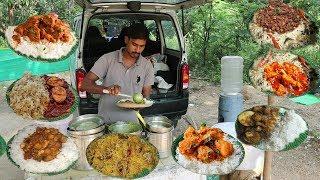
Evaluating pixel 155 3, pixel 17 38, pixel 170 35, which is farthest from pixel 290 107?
pixel 17 38

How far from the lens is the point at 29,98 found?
270 cm

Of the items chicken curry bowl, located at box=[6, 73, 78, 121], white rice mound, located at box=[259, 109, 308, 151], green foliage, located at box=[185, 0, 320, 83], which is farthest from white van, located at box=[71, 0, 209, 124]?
green foliage, located at box=[185, 0, 320, 83]

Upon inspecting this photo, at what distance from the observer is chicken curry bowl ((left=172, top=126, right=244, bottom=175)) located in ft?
8.80

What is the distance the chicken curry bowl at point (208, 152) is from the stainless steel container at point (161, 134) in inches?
12.2

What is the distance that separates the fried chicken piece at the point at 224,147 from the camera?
2.76 metres

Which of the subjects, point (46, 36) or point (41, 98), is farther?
point (46, 36)

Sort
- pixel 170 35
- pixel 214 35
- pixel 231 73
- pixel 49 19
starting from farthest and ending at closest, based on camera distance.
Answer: pixel 214 35 < pixel 170 35 < pixel 231 73 < pixel 49 19

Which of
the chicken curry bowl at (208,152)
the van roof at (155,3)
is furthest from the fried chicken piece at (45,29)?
the van roof at (155,3)

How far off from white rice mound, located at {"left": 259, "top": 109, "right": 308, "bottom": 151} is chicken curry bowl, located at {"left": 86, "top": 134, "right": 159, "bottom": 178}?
0.86 metres

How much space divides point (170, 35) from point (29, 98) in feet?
16.4

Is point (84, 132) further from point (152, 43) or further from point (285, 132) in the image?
point (152, 43)

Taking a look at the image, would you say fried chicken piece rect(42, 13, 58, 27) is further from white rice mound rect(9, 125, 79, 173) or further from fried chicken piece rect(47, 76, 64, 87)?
white rice mound rect(9, 125, 79, 173)

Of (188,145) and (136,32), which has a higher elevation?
(136,32)

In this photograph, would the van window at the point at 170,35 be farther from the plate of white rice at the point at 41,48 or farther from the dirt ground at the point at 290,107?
the plate of white rice at the point at 41,48
